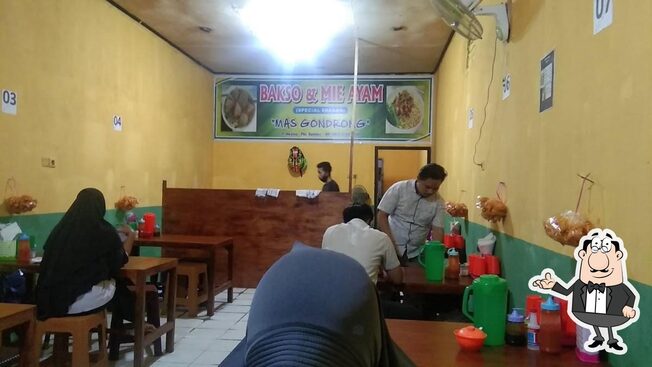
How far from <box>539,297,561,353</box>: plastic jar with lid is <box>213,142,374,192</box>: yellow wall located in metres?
6.25

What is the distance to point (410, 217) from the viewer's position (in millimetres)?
4016

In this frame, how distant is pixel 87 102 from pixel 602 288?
458 cm

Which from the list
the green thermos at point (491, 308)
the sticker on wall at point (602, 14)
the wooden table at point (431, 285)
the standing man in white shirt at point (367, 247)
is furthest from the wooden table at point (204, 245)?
the sticker on wall at point (602, 14)

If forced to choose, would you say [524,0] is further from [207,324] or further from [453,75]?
[207,324]

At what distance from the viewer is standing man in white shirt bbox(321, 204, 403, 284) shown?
2.98m

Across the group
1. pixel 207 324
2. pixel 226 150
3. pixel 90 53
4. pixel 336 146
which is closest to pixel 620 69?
pixel 207 324

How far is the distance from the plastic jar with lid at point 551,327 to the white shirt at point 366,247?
4.53ft

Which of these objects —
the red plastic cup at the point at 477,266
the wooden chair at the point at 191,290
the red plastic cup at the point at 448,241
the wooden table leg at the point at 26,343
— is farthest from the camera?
the wooden chair at the point at 191,290

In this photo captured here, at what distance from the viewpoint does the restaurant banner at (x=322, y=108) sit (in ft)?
25.5

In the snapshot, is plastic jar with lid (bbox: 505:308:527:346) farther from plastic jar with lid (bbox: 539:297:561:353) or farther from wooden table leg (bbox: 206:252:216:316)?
wooden table leg (bbox: 206:252:216:316)

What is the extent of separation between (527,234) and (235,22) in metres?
4.17

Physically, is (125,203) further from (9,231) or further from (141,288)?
(141,288)

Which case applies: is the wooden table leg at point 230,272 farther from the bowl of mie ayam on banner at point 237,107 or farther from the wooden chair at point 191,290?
the bowl of mie ayam on banner at point 237,107

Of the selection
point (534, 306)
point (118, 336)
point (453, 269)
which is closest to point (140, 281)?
point (118, 336)
